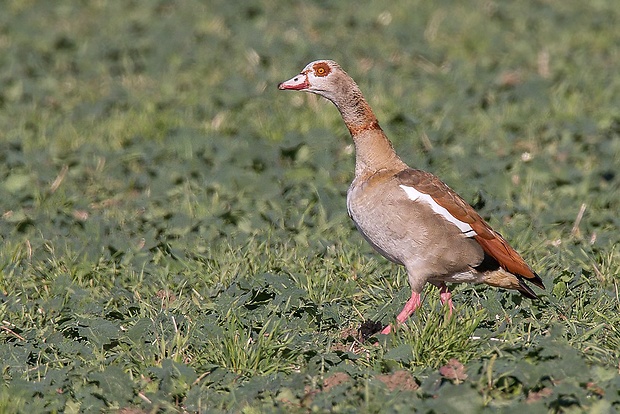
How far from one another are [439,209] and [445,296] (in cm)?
49

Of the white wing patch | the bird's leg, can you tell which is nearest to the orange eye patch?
the white wing patch

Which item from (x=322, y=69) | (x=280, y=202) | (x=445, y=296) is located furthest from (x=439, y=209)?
(x=280, y=202)

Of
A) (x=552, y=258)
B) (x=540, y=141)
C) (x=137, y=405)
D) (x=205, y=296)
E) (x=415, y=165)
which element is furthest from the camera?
(x=540, y=141)

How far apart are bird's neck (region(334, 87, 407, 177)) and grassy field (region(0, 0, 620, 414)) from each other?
0.77 m

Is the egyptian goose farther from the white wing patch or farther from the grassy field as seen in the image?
the grassy field

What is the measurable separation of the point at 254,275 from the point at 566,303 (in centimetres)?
Answer: 189

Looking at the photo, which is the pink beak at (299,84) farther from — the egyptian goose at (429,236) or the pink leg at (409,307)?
the pink leg at (409,307)

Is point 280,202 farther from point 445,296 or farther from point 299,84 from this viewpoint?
point 445,296

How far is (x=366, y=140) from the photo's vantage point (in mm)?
6750

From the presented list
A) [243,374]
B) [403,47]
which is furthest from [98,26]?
[243,374]

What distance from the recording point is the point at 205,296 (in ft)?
22.6

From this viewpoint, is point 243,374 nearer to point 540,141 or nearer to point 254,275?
point 254,275

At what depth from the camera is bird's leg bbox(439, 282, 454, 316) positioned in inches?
237

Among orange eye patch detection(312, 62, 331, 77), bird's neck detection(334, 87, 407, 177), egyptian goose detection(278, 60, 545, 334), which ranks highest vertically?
orange eye patch detection(312, 62, 331, 77)
